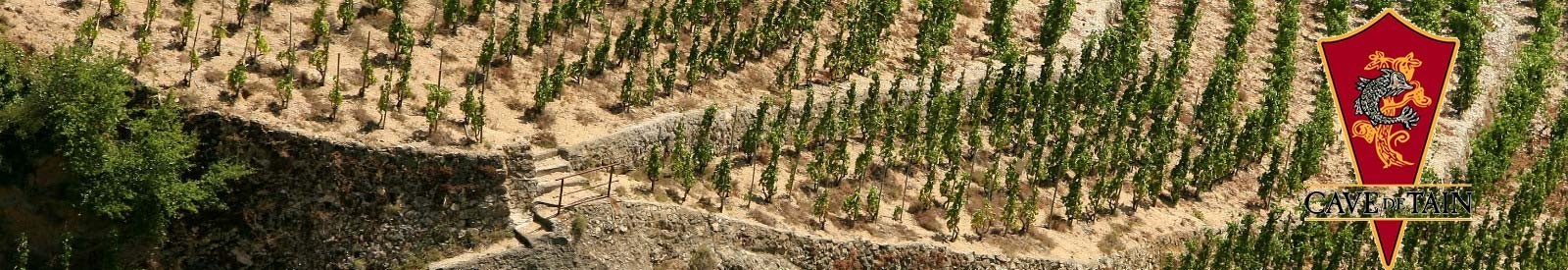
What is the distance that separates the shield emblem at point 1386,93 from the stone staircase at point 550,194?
9.79 metres

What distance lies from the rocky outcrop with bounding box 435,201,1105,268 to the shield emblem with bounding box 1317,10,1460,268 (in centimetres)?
656

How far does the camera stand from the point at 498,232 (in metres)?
30.6

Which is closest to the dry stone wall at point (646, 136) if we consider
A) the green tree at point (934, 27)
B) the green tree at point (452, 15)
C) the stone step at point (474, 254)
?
the stone step at point (474, 254)

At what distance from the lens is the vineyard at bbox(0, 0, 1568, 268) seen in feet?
105

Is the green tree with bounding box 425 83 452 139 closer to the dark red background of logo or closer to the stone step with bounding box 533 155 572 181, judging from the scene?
the stone step with bounding box 533 155 572 181

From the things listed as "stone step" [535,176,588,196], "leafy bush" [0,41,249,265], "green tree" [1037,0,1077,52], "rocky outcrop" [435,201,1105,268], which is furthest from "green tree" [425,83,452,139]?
"green tree" [1037,0,1077,52]

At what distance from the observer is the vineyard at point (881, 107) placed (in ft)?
105

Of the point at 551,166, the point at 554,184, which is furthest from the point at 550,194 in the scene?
the point at 551,166

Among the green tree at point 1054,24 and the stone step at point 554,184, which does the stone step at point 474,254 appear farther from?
the green tree at point 1054,24

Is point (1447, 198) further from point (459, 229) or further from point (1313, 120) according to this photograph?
point (459, 229)

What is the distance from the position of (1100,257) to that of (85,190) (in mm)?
14055

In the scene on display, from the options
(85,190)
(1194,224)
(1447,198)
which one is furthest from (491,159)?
(1447,198)

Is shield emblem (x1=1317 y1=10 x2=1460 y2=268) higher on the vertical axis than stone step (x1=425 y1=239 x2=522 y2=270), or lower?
higher

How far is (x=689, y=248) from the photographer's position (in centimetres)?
3164
